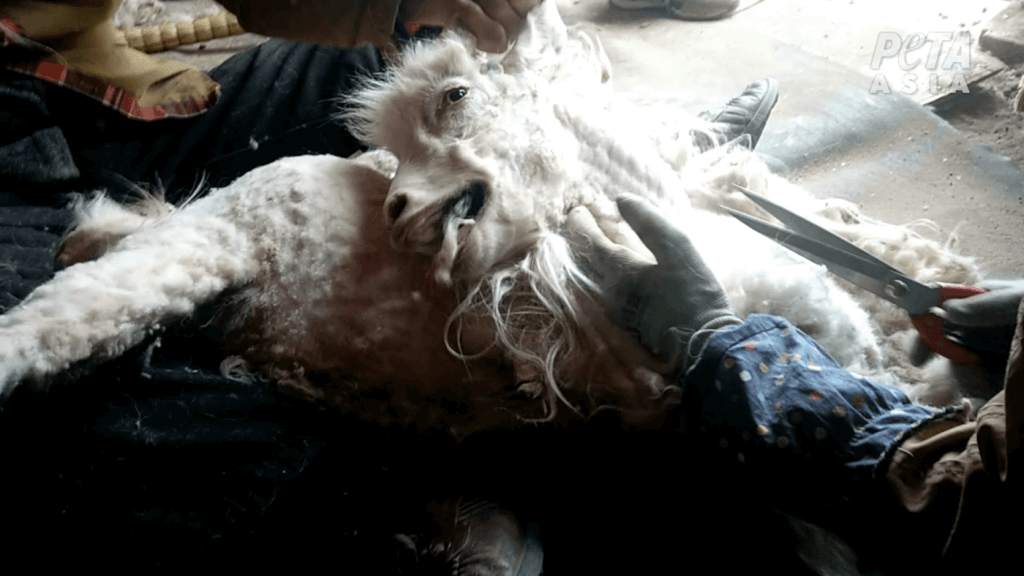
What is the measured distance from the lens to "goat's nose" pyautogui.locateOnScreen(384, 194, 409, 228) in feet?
3.19

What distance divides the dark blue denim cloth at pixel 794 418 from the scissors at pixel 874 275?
21 centimetres

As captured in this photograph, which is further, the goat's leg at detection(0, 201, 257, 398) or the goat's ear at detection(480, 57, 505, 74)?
the goat's ear at detection(480, 57, 505, 74)

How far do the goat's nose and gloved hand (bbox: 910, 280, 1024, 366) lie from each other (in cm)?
82

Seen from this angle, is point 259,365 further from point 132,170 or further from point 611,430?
point 132,170

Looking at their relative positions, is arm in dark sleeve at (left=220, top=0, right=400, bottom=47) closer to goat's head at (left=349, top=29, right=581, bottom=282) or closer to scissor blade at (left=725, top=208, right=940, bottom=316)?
goat's head at (left=349, top=29, right=581, bottom=282)

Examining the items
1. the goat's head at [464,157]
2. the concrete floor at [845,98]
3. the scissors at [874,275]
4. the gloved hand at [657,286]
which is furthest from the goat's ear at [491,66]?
the concrete floor at [845,98]

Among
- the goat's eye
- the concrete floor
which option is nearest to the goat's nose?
the goat's eye

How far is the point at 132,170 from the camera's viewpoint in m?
1.54

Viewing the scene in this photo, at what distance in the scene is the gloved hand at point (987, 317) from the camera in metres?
0.83

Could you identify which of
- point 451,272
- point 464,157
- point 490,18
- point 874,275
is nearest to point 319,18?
point 490,18

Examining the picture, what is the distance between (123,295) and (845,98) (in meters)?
2.04

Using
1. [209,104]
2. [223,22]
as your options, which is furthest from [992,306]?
[223,22]

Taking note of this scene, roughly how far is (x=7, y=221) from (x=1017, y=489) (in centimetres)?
172

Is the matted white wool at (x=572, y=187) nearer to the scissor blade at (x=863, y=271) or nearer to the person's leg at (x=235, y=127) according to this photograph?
the scissor blade at (x=863, y=271)
